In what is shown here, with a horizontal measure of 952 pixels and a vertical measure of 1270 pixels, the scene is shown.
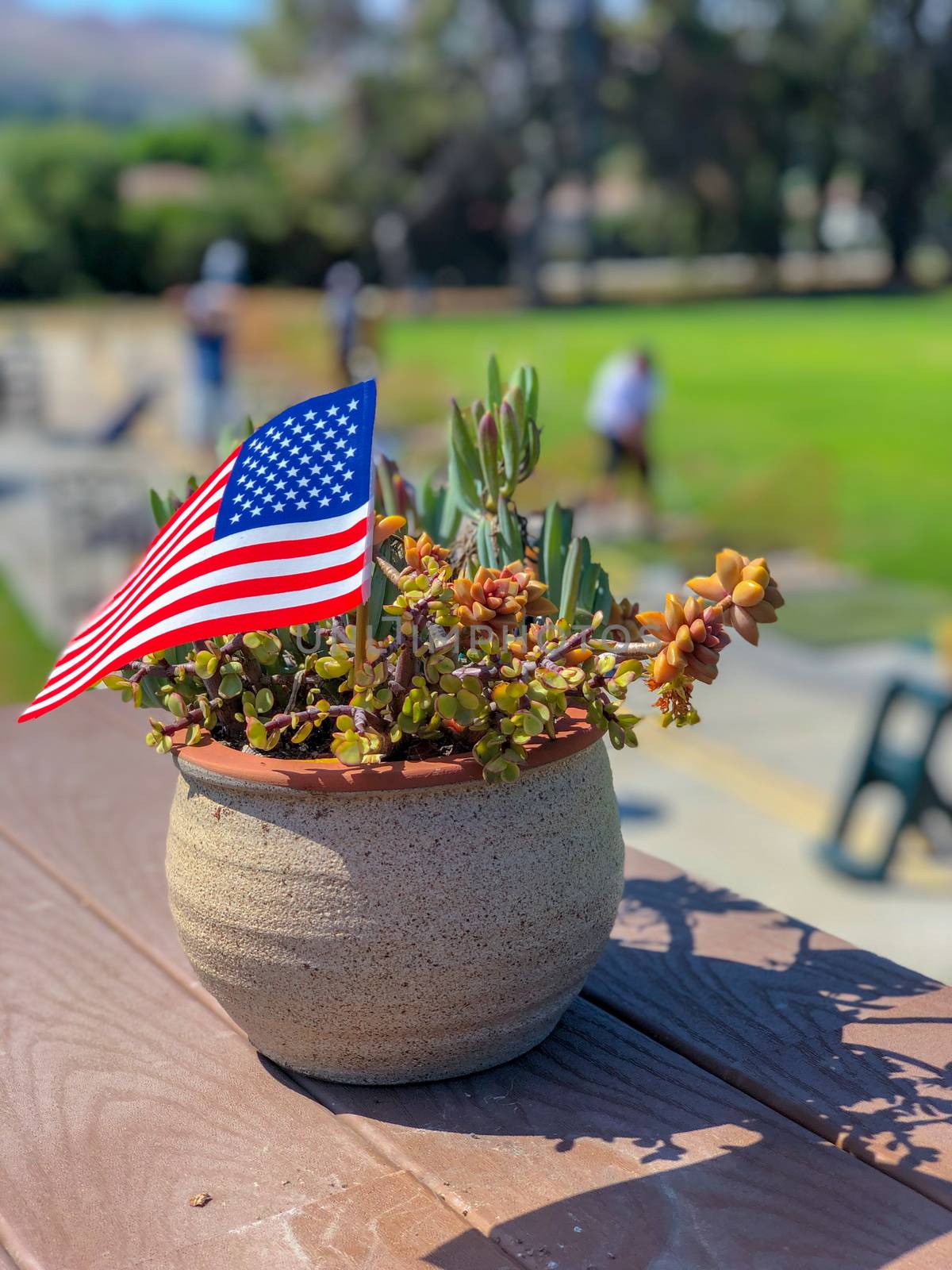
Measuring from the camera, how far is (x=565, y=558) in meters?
1.96

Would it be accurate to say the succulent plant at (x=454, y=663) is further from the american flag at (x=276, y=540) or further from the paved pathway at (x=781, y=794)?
the paved pathway at (x=781, y=794)

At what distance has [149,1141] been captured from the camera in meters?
1.66

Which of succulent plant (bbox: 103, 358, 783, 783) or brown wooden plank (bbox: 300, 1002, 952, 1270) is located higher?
succulent plant (bbox: 103, 358, 783, 783)

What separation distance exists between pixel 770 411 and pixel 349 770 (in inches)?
1025

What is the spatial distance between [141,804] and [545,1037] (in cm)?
121

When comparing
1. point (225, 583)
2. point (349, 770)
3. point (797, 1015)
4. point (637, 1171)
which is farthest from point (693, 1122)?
point (225, 583)

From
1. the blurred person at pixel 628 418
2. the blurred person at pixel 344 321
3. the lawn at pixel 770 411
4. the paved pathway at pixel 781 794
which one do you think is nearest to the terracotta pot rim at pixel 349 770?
the lawn at pixel 770 411

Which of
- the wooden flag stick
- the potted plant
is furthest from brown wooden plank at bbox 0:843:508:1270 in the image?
the wooden flag stick

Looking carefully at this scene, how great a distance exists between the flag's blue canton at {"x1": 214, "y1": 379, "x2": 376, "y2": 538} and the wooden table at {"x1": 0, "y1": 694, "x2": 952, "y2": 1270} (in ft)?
2.46

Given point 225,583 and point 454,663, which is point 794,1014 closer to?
point 454,663

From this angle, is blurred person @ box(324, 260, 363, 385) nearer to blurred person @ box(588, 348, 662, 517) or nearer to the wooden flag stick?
blurred person @ box(588, 348, 662, 517)

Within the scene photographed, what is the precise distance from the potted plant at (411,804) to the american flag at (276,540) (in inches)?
4.1

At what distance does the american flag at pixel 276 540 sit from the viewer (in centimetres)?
151

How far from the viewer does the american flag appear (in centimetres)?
151
